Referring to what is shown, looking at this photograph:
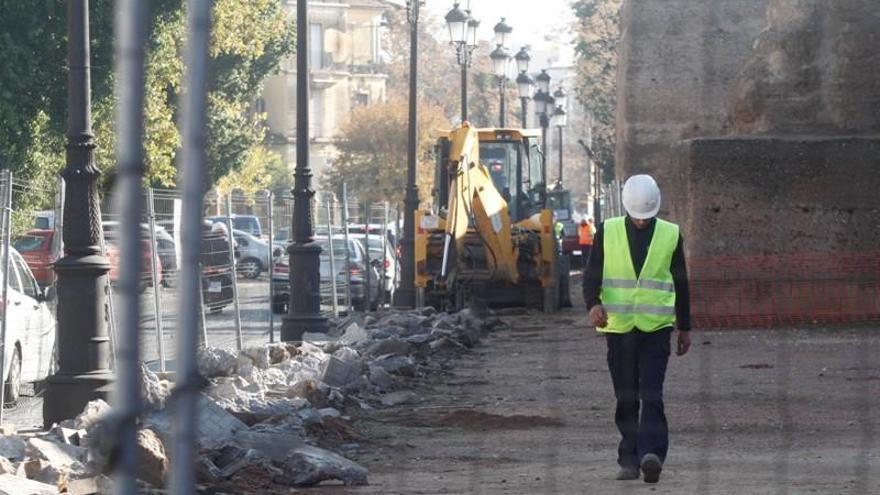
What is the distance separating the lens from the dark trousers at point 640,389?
363 inches

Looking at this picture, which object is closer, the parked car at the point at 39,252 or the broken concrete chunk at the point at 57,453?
the broken concrete chunk at the point at 57,453

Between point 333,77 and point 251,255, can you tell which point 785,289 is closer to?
point 251,255

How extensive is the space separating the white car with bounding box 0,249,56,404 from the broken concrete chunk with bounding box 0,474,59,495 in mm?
5066

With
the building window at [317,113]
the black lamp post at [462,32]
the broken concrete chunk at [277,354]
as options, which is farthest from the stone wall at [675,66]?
the building window at [317,113]

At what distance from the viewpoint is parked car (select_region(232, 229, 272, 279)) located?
1936 centimetres

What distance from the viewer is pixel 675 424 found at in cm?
1240

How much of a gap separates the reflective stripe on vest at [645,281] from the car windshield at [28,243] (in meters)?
8.00

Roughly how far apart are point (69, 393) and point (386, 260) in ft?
73.3

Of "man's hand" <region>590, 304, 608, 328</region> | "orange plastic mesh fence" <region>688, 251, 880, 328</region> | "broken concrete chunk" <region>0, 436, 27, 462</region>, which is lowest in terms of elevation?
"broken concrete chunk" <region>0, 436, 27, 462</region>

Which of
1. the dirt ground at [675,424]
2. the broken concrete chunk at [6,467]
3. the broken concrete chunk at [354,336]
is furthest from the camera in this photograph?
the broken concrete chunk at [354,336]

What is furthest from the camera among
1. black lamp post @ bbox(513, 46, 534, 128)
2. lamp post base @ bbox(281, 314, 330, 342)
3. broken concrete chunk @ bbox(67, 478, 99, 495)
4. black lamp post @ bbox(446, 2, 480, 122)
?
black lamp post @ bbox(513, 46, 534, 128)

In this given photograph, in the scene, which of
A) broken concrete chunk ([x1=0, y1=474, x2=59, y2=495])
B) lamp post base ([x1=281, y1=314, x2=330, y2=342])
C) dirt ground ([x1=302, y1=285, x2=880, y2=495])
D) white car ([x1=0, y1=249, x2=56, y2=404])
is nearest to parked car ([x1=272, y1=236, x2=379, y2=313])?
lamp post base ([x1=281, y1=314, x2=330, y2=342])

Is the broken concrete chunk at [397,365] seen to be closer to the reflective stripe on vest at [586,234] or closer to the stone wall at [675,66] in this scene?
the stone wall at [675,66]

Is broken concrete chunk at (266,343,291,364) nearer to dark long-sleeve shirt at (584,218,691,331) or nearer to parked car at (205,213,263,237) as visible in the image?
parked car at (205,213,263,237)
